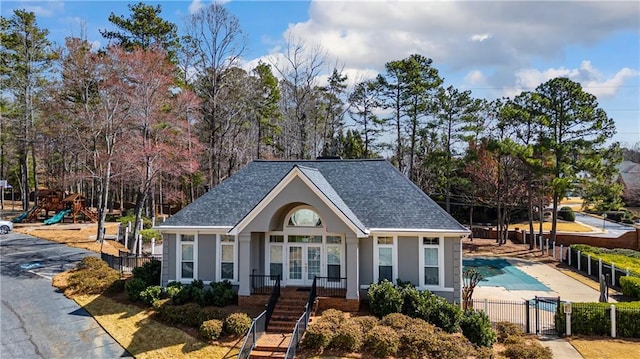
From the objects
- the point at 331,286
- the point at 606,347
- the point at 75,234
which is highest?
the point at 75,234

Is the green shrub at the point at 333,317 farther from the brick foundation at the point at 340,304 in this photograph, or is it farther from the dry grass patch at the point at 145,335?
the dry grass patch at the point at 145,335

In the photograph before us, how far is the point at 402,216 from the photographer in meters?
18.2

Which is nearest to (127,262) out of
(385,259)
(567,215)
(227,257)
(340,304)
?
(227,257)

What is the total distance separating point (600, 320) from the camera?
16547 mm

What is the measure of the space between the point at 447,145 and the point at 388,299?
91.4ft

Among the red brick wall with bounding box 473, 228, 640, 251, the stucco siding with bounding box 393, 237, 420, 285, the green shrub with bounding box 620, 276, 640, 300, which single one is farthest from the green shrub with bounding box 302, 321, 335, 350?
the red brick wall with bounding box 473, 228, 640, 251

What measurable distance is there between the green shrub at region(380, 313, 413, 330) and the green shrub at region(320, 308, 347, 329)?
1.41m

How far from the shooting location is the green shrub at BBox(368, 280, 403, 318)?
16016mm

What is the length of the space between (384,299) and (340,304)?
1752 mm

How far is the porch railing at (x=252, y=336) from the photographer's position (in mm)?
13098

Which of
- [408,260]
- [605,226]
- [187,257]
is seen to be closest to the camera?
[408,260]

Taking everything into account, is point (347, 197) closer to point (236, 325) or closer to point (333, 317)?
point (333, 317)

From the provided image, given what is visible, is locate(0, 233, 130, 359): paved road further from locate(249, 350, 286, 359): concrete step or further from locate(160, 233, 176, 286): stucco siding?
locate(249, 350, 286, 359): concrete step

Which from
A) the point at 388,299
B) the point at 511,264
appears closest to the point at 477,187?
the point at 511,264
